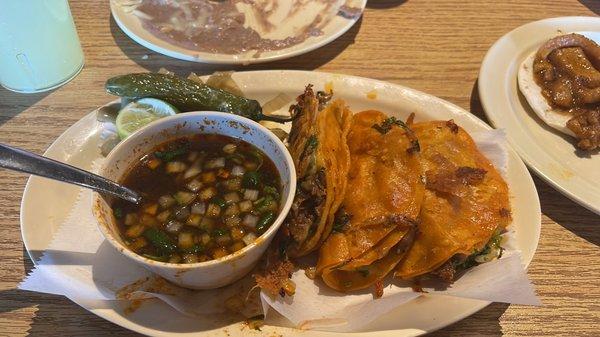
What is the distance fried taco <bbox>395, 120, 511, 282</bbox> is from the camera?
1749 millimetres

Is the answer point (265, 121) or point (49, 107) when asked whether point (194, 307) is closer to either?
point (265, 121)

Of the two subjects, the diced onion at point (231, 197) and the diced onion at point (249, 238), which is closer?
the diced onion at point (249, 238)

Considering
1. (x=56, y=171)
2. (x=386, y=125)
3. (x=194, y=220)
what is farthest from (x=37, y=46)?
(x=386, y=125)

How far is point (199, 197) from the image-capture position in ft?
6.03

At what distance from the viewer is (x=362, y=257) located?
1749 millimetres

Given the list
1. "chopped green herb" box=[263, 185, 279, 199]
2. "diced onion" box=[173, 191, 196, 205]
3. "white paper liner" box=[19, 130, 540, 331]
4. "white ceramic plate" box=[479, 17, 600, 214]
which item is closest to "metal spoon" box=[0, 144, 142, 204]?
"diced onion" box=[173, 191, 196, 205]

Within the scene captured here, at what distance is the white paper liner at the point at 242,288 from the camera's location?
5.41ft

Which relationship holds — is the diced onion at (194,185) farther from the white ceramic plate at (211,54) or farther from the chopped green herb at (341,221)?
the white ceramic plate at (211,54)

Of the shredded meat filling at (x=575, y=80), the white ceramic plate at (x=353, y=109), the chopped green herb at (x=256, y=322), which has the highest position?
the shredded meat filling at (x=575, y=80)

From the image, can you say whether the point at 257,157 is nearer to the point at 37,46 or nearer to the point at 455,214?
the point at 455,214

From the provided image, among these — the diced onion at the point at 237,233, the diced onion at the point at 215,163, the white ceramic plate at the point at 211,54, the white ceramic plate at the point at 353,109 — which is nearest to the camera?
the white ceramic plate at the point at 353,109

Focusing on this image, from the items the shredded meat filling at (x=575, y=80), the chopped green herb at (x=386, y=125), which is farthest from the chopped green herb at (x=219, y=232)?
the shredded meat filling at (x=575, y=80)

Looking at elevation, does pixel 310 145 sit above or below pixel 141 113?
above

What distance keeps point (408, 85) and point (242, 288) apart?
5.41 feet
